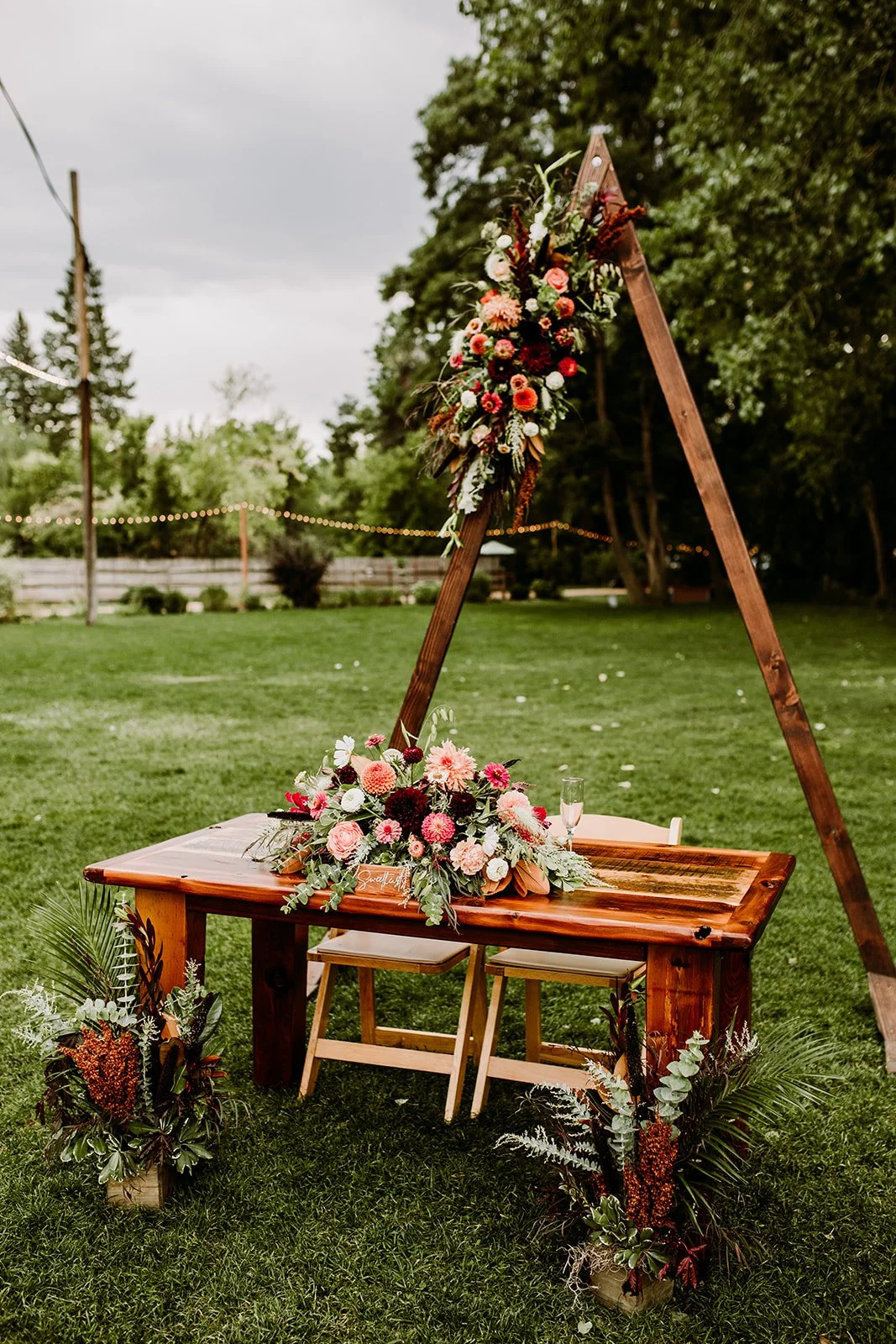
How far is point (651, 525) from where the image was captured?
2323 cm

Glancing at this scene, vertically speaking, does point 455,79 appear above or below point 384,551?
above

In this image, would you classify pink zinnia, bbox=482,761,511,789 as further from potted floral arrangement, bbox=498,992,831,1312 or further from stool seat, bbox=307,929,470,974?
stool seat, bbox=307,929,470,974

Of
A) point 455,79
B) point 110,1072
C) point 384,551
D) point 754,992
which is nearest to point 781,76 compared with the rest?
point 754,992

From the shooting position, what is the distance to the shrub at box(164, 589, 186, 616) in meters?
22.5

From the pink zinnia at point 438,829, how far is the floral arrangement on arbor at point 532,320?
1.18m

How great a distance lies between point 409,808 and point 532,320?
1699 millimetres

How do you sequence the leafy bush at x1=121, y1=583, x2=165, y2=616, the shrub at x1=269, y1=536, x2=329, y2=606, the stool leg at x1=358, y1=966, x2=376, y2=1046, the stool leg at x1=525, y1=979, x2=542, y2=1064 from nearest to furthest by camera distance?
the stool leg at x1=525, y1=979, x2=542, y2=1064, the stool leg at x1=358, y1=966, x2=376, y2=1046, the leafy bush at x1=121, y1=583, x2=165, y2=616, the shrub at x1=269, y1=536, x2=329, y2=606

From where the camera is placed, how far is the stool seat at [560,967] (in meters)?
3.18

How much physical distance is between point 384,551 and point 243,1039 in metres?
30.3

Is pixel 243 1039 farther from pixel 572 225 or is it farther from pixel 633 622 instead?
pixel 633 622

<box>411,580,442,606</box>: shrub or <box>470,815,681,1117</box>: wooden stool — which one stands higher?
<box>470,815,681,1117</box>: wooden stool

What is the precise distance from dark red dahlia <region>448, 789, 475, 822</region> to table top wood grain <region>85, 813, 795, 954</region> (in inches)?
7.6

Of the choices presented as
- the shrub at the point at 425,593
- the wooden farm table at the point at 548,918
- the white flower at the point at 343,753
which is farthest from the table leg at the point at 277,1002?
the shrub at the point at 425,593

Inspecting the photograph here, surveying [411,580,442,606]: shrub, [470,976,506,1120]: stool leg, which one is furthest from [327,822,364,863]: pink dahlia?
[411,580,442,606]: shrub
